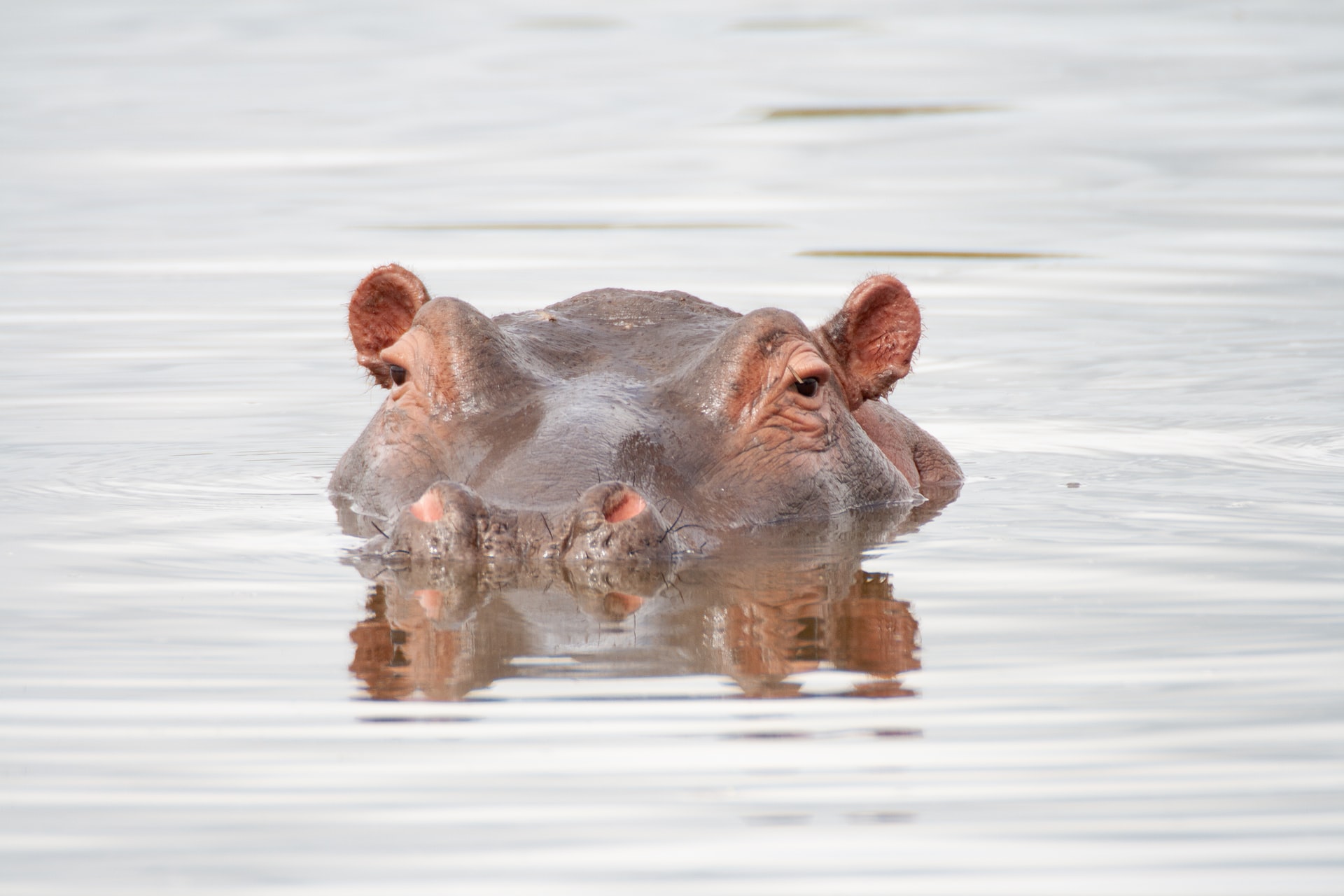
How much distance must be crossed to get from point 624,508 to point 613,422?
1075mm

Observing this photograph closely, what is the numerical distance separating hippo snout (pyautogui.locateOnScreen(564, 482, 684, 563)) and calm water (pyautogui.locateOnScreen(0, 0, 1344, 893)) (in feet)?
0.75

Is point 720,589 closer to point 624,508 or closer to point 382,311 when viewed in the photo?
point 624,508

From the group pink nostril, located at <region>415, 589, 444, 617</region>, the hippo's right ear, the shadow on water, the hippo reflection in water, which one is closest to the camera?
the shadow on water

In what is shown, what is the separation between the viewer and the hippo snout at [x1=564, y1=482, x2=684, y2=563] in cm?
755

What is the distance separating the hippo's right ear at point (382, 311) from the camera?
10.3 m

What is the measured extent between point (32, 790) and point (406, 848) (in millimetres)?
1081

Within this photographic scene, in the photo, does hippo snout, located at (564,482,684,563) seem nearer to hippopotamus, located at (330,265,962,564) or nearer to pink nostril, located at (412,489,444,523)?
hippopotamus, located at (330,265,962,564)

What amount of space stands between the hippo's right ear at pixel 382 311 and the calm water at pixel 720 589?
→ 73cm

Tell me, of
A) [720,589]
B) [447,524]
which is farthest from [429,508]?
→ [720,589]

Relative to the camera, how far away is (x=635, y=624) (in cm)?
718

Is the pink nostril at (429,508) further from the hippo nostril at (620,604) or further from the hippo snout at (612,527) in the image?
the hippo nostril at (620,604)

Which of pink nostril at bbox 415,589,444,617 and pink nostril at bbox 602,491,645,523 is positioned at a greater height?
pink nostril at bbox 602,491,645,523

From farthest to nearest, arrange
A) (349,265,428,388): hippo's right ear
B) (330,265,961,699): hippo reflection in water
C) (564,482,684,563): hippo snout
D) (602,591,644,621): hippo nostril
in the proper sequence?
(349,265,428,388): hippo's right ear
(564,482,684,563): hippo snout
(602,591,644,621): hippo nostril
(330,265,961,699): hippo reflection in water

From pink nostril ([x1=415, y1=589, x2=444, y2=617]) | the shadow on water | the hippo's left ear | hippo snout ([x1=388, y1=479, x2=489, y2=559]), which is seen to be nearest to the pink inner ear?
the hippo's left ear
